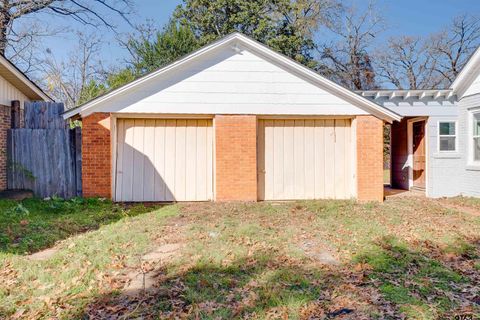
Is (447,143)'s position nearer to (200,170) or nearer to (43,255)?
(200,170)

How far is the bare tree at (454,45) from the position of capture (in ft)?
84.0

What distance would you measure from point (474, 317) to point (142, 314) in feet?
10.2

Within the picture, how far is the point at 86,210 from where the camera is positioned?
7.43 metres

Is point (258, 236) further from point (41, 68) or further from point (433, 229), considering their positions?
point (41, 68)

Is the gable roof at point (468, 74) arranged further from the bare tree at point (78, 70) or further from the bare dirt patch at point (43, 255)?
the bare tree at point (78, 70)

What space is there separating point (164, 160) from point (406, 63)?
25987mm

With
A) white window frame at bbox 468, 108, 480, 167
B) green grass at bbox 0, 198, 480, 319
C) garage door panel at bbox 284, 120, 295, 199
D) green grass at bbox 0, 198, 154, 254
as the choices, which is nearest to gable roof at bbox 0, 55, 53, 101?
green grass at bbox 0, 198, 154, 254

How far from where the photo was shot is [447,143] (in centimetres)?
1027

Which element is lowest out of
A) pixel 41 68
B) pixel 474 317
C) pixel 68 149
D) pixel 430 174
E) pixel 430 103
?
pixel 474 317

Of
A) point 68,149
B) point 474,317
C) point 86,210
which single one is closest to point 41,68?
point 68,149

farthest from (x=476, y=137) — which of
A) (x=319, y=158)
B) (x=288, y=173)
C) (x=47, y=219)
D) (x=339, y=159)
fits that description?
(x=47, y=219)

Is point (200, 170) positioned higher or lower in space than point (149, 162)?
lower

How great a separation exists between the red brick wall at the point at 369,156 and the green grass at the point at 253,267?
1.89m

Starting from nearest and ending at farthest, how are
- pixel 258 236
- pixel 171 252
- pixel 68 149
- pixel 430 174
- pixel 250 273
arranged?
pixel 250 273 → pixel 171 252 → pixel 258 236 → pixel 68 149 → pixel 430 174
